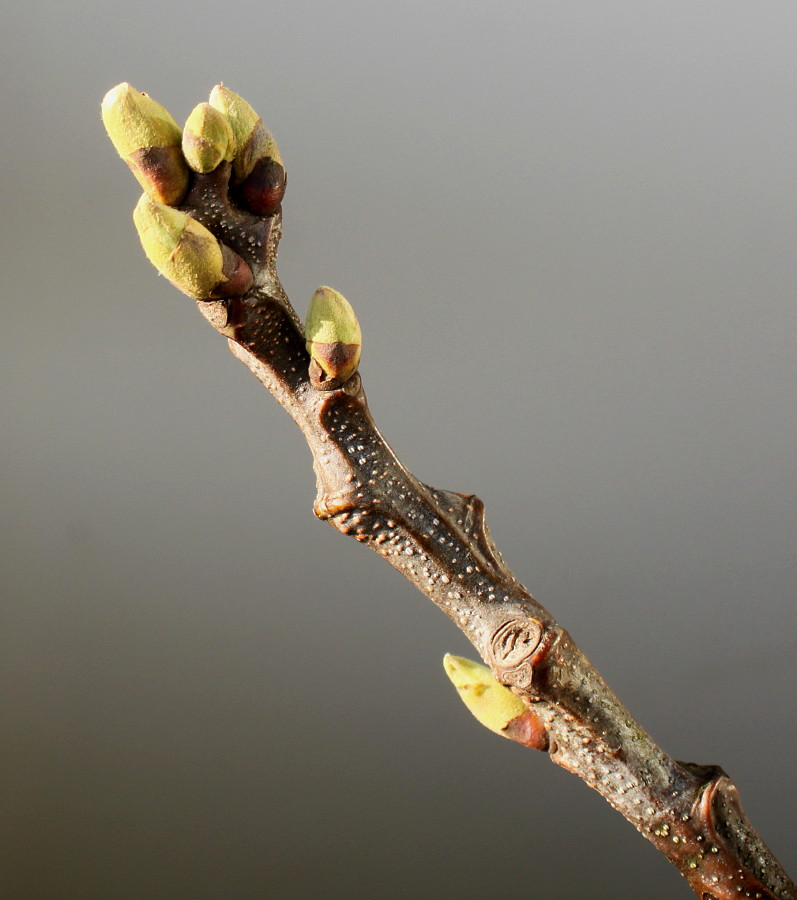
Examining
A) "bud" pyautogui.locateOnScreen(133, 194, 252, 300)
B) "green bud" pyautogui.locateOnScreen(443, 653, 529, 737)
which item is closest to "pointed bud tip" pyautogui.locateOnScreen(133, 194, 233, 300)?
"bud" pyautogui.locateOnScreen(133, 194, 252, 300)

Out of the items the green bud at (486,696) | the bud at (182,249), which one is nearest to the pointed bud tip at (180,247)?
the bud at (182,249)

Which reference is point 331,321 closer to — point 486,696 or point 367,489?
point 367,489

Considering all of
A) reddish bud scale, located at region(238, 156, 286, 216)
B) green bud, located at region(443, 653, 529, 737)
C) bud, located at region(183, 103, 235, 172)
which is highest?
reddish bud scale, located at region(238, 156, 286, 216)

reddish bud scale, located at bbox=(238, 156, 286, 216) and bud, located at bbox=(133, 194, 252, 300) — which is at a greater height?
reddish bud scale, located at bbox=(238, 156, 286, 216)

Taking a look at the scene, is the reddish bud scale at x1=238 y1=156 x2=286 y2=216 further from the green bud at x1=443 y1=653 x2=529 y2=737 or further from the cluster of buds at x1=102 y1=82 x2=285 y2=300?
the green bud at x1=443 y1=653 x2=529 y2=737

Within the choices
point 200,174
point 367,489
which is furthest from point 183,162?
point 367,489
